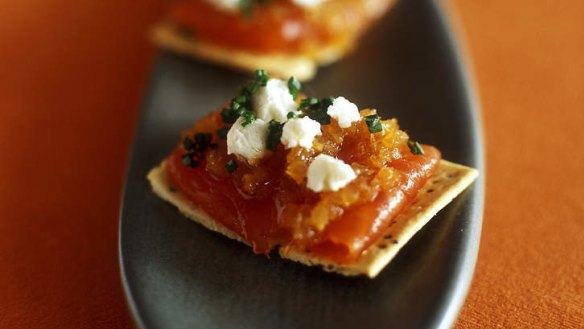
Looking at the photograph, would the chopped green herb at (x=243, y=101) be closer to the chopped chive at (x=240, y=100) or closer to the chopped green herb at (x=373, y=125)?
the chopped chive at (x=240, y=100)

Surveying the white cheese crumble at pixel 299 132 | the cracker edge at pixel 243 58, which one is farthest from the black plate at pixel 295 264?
the white cheese crumble at pixel 299 132

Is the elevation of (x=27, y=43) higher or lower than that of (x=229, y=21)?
lower

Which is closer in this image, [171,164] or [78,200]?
[171,164]

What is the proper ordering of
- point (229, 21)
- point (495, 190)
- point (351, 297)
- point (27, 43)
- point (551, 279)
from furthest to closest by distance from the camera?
point (27, 43), point (229, 21), point (495, 190), point (551, 279), point (351, 297)

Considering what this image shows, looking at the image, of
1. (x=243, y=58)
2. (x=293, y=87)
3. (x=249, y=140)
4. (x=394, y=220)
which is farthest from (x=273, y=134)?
(x=243, y=58)

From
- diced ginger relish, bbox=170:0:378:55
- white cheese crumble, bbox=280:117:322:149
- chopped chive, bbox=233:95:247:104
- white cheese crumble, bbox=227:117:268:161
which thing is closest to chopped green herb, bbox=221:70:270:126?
chopped chive, bbox=233:95:247:104

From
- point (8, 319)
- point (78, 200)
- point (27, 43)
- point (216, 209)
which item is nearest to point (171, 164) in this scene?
point (216, 209)

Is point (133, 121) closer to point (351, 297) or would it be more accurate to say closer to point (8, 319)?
point (8, 319)

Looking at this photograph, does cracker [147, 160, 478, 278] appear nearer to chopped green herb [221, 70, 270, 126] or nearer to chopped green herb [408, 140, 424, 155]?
chopped green herb [408, 140, 424, 155]
